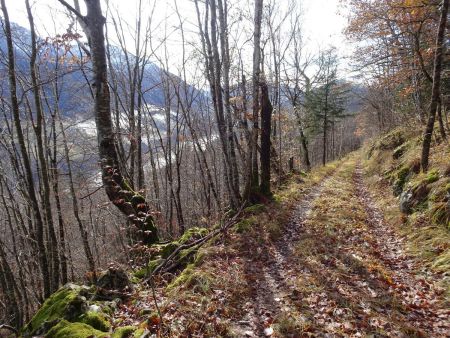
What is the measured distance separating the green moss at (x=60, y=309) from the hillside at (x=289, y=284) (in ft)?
Result: 0.05

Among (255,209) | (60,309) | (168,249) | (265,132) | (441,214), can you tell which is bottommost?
(168,249)

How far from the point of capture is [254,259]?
249 inches

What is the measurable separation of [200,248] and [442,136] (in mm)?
9284

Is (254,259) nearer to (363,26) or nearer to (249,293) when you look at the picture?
(249,293)

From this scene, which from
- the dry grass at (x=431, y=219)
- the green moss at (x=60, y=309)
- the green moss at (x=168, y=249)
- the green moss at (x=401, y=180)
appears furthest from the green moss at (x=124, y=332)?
the green moss at (x=401, y=180)

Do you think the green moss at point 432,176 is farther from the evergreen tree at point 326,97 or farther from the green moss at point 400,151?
the evergreen tree at point 326,97

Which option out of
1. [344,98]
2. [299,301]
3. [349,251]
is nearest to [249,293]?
[299,301]

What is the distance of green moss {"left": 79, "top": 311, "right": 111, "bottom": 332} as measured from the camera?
4.10m

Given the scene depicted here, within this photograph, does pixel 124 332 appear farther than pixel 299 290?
No

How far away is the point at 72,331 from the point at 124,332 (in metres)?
0.63

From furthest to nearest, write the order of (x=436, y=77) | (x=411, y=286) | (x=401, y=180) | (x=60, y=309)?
(x=401, y=180)
(x=436, y=77)
(x=411, y=286)
(x=60, y=309)

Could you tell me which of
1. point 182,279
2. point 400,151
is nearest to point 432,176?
point 182,279

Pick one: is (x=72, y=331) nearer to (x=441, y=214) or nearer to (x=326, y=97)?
(x=441, y=214)

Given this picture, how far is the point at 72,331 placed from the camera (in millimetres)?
3744
